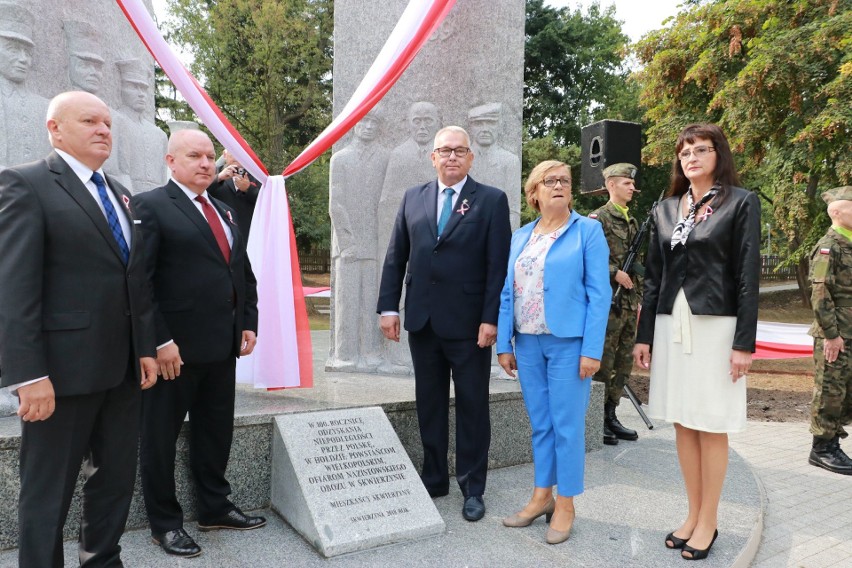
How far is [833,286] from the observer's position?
4.75 meters

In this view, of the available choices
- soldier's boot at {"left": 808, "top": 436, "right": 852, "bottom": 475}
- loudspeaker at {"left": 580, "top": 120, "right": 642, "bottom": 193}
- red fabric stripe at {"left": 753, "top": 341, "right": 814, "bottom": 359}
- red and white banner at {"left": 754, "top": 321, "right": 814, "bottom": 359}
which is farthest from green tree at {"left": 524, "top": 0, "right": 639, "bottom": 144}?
soldier's boot at {"left": 808, "top": 436, "right": 852, "bottom": 475}

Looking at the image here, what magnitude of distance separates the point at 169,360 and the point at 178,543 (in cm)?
83

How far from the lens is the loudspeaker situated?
19.6 ft

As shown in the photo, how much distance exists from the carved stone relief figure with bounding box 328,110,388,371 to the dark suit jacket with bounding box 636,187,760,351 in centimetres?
276

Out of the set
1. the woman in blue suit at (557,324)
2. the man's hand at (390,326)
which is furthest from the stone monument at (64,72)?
the woman in blue suit at (557,324)

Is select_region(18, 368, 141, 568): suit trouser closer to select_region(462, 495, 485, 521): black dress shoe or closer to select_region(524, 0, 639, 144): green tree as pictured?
select_region(462, 495, 485, 521): black dress shoe

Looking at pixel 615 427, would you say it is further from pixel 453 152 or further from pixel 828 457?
pixel 453 152

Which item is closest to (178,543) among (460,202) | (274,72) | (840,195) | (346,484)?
(346,484)

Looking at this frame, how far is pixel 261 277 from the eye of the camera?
3967mm

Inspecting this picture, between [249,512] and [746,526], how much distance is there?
8.33ft

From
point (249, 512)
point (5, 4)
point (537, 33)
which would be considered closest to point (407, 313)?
point (249, 512)

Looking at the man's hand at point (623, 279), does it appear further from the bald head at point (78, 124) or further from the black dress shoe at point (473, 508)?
the bald head at point (78, 124)

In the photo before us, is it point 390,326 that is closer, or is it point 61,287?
point 61,287

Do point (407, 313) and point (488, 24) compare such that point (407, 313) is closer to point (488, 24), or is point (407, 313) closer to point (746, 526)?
point (746, 526)
